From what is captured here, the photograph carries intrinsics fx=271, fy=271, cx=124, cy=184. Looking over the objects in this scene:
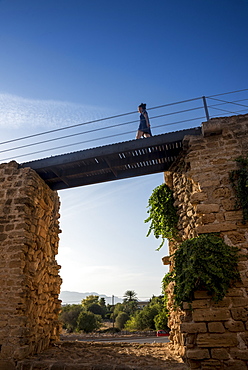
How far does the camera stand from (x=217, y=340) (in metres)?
4.09

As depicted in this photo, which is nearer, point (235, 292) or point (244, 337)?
point (244, 337)

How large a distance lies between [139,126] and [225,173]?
2.69 m

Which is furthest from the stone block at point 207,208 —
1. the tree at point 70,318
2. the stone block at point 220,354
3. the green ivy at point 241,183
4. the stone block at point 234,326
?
the tree at point 70,318

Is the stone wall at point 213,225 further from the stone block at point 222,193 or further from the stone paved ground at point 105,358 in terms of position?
the stone paved ground at point 105,358

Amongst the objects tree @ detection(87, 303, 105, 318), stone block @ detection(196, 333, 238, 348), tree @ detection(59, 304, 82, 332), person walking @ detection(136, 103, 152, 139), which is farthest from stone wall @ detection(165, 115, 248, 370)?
tree @ detection(87, 303, 105, 318)

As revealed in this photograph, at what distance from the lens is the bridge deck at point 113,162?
5.76m

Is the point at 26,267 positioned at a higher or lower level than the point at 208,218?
lower

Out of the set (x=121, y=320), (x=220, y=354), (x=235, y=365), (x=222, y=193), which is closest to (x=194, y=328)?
(x=220, y=354)

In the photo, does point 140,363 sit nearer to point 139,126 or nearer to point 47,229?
point 47,229

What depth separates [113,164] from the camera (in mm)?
6355

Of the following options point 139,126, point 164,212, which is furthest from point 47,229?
point 139,126

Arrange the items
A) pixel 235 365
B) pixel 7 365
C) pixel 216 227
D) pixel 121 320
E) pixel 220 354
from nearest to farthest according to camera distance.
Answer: pixel 235 365 → pixel 220 354 → pixel 216 227 → pixel 7 365 → pixel 121 320

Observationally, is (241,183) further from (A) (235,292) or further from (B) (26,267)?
(B) (26,267)

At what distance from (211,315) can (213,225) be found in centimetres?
144
